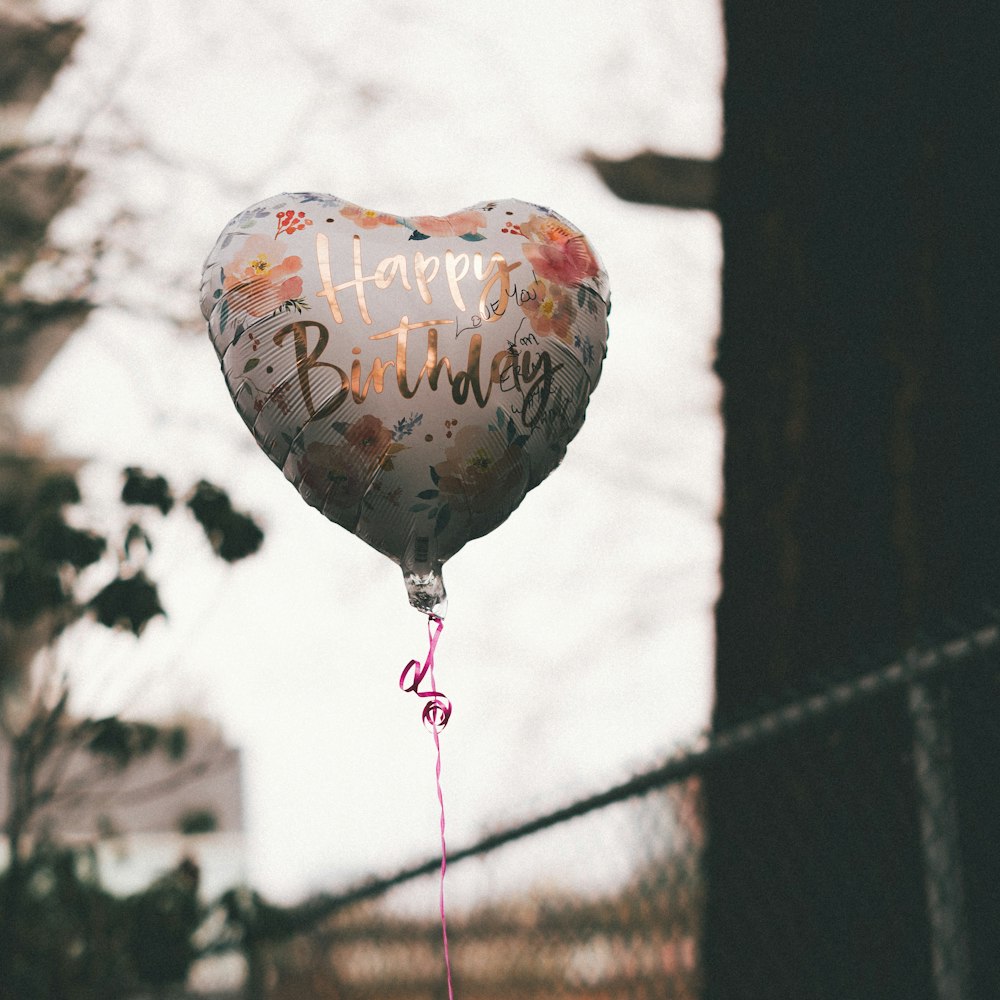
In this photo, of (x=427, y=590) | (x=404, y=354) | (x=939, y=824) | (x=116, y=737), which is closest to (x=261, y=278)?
(x=404, y=354)

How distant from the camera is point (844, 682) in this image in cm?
181

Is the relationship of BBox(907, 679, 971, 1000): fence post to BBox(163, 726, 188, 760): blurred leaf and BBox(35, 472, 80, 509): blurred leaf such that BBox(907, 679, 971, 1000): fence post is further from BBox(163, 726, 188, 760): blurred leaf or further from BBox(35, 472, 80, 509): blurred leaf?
BBox(163, 726, 188, 760): blurred leaf

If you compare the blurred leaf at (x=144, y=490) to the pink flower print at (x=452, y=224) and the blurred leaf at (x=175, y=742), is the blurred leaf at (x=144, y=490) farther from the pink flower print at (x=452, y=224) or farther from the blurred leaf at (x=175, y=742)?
the pink flower print at (x=452, y=224)

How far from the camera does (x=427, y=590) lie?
182cm

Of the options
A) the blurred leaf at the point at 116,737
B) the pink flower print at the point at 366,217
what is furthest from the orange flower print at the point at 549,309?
the blurred leaf at the point at 116,737

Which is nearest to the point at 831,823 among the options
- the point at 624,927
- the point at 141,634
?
the point at 624,927

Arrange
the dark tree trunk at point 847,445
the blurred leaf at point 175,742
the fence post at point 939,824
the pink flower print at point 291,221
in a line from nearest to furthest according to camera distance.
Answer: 1. the fence post at point 939,824
2. the pink flower print at point 291,221
3. the dark tree trunk at point 847,445
4. the blurred leaf at point 175,742

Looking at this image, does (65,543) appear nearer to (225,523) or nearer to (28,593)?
(28,593)

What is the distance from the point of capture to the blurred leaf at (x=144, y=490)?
2.86m

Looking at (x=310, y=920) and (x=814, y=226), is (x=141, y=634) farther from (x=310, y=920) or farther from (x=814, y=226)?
(x=814, y=226)

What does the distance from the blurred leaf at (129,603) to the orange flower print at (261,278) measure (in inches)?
49.4

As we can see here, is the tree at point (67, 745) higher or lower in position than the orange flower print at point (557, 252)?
lower

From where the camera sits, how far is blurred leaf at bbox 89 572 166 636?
2.79 meters

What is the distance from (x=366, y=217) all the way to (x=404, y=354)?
24 cm
